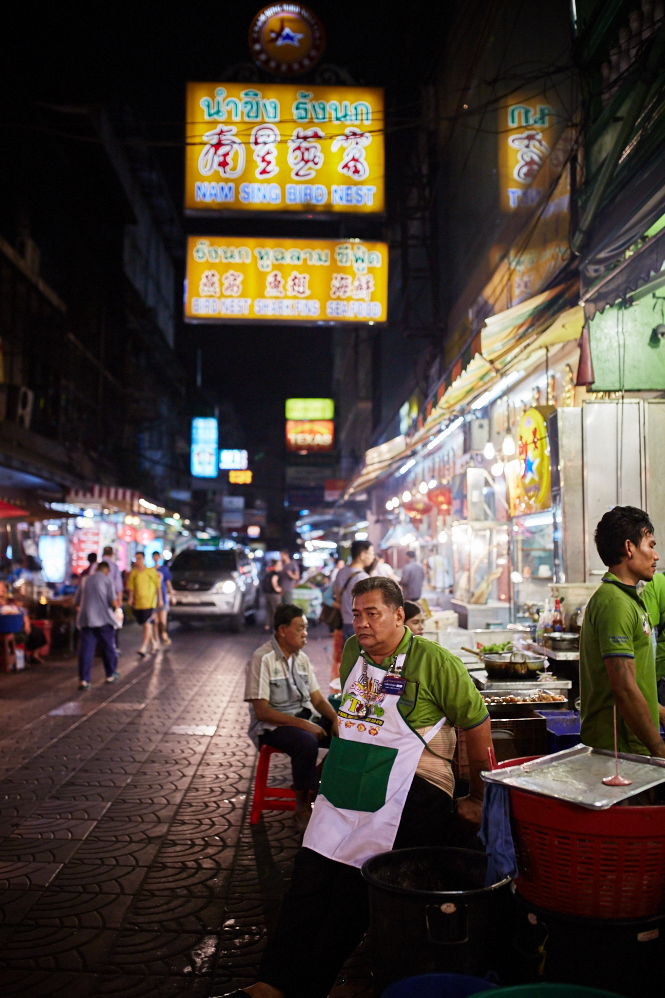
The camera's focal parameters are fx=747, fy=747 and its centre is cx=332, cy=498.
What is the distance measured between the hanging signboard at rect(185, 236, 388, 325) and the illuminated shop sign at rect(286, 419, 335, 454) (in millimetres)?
28780

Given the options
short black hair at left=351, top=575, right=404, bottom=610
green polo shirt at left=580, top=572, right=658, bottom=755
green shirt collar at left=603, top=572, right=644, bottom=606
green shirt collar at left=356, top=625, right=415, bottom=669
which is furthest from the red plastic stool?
green shirt collar at left=603, top=572, right=644, bottom=606

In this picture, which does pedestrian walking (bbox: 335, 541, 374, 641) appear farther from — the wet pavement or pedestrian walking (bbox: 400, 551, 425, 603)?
pedestrian walking (bbox: 400, 551, 425, 603)

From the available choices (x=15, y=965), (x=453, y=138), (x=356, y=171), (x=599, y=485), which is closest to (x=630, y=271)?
(x=599, y=485)

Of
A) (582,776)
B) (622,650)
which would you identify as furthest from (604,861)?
(622,650)

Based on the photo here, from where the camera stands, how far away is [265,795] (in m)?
5.85

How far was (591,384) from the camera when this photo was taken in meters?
7.27

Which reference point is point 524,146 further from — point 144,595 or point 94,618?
point 144,595

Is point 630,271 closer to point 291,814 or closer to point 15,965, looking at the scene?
point 291,814

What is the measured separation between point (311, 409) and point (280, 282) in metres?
30.0

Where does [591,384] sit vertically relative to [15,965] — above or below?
above

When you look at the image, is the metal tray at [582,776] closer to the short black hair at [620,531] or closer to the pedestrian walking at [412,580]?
the short black hair at [620,531]

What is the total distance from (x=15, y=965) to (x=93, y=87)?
27131 millimetres

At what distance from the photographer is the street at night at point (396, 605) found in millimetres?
2904

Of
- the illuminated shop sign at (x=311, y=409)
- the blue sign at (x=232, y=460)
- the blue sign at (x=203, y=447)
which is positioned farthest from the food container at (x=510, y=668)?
the blue sign at (x=232, y=460)
